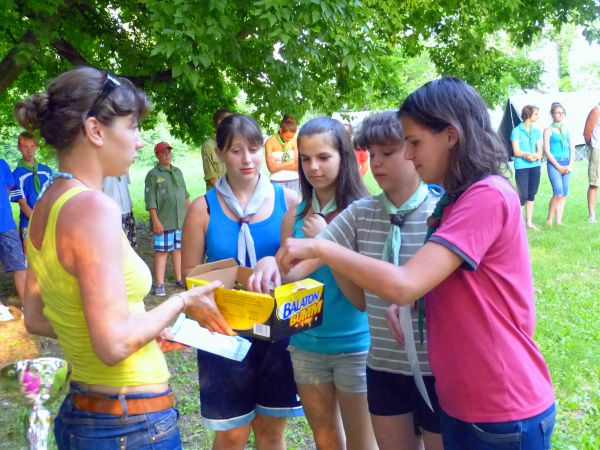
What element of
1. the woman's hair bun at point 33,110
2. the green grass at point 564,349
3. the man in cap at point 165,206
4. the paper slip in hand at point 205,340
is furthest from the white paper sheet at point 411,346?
the man in cap at point 165,206

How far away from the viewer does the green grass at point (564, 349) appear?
13.1 ft

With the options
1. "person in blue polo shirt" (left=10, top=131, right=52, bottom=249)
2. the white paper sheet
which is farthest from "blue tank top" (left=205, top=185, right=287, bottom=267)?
"person in blue polo shirt" (left=10, top=131, right=52, bottom=249)

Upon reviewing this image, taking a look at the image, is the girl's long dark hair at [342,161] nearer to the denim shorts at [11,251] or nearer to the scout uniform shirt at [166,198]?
the denim shorts at [11,251]

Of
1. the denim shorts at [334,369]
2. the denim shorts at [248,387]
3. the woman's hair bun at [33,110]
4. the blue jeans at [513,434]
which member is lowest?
the denim shorts at [248,387]

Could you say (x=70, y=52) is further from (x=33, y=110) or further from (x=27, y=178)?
(x=33, y=110)

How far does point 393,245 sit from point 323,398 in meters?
0.83

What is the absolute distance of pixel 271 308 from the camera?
2.09 metres

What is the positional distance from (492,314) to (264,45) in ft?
20.1

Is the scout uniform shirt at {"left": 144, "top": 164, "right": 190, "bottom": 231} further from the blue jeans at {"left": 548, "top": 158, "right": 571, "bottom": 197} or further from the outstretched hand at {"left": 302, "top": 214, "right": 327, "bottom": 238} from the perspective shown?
the blue jeans at {"left": 548, "top": 158, "right": 571, "bottom": 197}

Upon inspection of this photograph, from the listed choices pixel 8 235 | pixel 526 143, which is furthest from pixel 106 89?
pixel 526 143

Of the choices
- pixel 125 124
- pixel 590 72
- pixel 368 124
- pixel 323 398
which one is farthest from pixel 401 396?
pixel 590 72

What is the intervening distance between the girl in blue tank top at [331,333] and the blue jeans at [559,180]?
27.5 feet

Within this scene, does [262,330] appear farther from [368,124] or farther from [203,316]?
[368,124]

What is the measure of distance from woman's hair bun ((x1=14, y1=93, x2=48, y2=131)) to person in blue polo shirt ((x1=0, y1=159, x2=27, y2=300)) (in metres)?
5.15
